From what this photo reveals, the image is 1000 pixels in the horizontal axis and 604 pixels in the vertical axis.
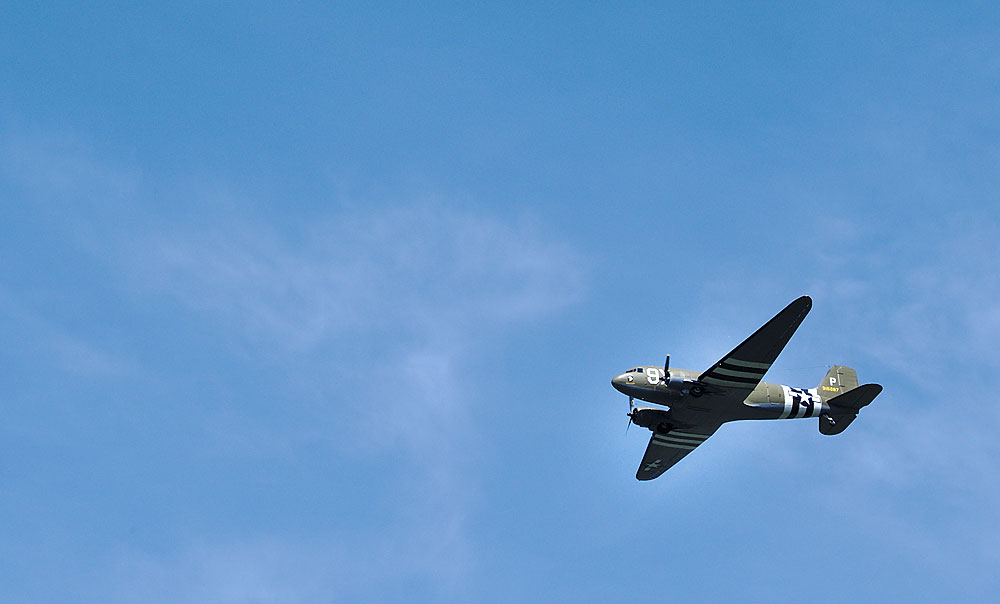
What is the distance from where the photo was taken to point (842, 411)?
228 feet

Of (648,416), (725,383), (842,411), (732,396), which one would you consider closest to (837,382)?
(842,411)

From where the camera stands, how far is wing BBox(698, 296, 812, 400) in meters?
59.1

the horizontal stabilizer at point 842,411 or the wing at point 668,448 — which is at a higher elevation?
the wing at point 668,448

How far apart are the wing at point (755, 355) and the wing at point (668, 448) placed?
19.6 ft

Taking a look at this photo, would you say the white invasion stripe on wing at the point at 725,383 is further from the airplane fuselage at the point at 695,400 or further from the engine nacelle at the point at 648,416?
the engine nacelle at the point at 648,416

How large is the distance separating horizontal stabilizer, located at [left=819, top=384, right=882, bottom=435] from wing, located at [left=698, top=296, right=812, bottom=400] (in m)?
8.88

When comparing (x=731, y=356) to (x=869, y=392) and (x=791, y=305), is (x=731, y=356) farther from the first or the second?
(x=869, y=392)

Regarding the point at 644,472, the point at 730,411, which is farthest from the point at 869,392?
the point at 644,472

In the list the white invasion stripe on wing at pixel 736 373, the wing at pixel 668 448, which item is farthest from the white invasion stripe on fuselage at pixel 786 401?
the white invasion stripe on wing at pixel 736 373

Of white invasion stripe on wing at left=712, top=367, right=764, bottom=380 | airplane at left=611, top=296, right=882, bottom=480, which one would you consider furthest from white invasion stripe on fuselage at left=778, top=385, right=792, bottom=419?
white invasion stripe on wing at left=712, top=367, right=764, bottom=380

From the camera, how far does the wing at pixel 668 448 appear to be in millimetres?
69000

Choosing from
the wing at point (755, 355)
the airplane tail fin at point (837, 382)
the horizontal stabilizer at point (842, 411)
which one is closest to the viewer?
the wing at point (755, 355)

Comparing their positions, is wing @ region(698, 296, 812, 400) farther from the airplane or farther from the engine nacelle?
the engine nacelle

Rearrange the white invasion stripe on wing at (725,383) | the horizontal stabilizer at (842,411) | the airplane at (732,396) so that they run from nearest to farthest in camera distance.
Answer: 1. the airplane at (732,396)
2. the white invasion stripe on wing at (725,383)
3. the horizontal stabilizer at (842,411)
